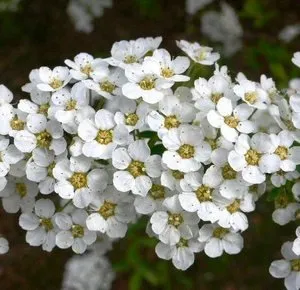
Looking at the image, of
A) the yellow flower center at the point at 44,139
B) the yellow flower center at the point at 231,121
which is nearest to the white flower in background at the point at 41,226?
the yellow flower center at the point at 44,139

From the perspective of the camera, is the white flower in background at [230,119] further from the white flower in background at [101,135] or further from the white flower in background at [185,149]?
the white flower in background at [101,135]

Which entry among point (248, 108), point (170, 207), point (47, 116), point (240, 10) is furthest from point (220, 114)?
point (240, 10)

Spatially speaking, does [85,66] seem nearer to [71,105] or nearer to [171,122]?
[71,105]

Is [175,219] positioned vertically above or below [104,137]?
below

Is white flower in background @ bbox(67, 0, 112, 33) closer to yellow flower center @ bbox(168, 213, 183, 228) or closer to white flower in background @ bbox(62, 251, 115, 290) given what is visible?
white flower in background @ bbox(62, 251, 115, 290)

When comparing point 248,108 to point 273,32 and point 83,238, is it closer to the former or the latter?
point 83,238

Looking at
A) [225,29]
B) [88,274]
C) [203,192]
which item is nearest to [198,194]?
[203,192]

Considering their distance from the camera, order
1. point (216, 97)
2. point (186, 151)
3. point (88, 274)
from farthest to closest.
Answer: point (88, 274)
point (216, 97)
point (186, 151)
